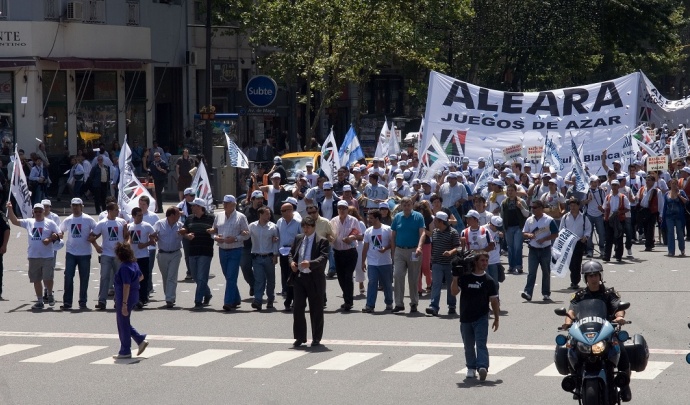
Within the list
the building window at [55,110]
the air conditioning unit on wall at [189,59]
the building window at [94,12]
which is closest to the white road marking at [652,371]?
the building window at [55,110]

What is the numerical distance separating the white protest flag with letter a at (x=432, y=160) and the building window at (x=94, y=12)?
55.4 ft

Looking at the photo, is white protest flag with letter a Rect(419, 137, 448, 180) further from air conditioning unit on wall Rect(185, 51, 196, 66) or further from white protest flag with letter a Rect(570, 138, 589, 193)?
air conditioning unit on wall Rect(185, 51, 196, 66)

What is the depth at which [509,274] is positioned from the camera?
22.5m

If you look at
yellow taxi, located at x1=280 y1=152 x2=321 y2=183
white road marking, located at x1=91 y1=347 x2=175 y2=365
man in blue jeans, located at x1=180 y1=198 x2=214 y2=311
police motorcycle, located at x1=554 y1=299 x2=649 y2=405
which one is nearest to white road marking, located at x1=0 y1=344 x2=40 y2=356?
white road marking, located at x1=91 y1=347 x2=175 y2=365

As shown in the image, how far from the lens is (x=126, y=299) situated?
1482 cm

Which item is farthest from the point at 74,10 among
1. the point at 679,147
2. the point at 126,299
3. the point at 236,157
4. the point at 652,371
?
the point at 652,371

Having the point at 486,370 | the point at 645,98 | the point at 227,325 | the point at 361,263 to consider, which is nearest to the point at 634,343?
the point at 486,370

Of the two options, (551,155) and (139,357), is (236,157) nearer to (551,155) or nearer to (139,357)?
(551,155)

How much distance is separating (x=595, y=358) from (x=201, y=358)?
5542 mm

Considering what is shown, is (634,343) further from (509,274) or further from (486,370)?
(509,274)

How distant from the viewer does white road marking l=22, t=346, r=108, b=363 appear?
14727 millimetres

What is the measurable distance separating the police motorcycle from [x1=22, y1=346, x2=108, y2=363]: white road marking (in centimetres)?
640

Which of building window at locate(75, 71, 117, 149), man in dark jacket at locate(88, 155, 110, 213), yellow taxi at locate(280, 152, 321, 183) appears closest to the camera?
man in dark jacket at locate(88, 155, 110, 213)

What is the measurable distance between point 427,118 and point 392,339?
500 inches
